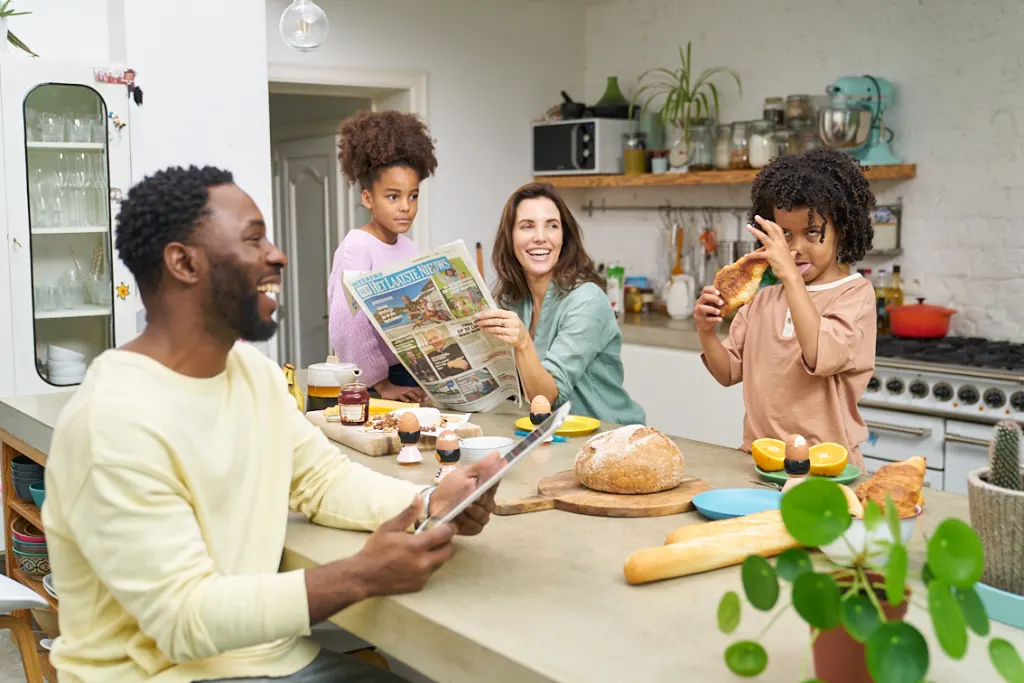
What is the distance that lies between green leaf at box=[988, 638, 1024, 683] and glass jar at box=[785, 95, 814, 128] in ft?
13.7

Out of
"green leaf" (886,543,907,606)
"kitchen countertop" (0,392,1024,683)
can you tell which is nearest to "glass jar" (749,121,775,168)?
"kitchen countertop" (0,392,1024,683)

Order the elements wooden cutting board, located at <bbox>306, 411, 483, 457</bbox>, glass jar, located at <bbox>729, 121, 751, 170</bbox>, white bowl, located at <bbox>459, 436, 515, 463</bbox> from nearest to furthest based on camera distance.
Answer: white bowl, located at <bbox>459, 436, 515, 463</bbox> → wooden cutting board, located at <bbox>306, 411, 483, 457</bbox> → glass jar, located at <bbox>729, 121, 751, 170</bbox>

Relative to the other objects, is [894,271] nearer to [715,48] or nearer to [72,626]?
[715,48]

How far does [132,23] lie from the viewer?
4.29 m

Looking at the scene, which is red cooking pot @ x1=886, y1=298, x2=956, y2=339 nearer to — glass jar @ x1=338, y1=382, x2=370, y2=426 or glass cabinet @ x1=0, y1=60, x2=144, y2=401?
glass jar @ x1=338, y1=382, x2=370, y2=426

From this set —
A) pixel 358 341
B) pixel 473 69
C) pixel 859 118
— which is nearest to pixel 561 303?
pixel 358 341

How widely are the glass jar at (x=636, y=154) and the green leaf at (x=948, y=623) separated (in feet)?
15.6

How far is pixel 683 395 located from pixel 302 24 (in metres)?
2.51

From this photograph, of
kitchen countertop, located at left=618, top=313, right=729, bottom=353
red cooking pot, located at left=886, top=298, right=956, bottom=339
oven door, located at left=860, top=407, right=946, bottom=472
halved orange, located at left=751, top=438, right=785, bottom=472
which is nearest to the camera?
halved orange, located at left=751, top=438, right=785, bottom=472

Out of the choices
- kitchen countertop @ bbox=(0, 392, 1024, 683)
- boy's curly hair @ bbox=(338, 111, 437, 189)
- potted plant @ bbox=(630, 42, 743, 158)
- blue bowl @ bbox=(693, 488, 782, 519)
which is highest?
potted plant @ bbox=(630, 42, 743, 158)

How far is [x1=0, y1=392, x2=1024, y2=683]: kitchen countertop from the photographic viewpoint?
3.98ft

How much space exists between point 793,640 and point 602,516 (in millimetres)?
560

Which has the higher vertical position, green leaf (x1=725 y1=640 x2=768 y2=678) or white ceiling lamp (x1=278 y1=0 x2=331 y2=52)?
white ceiling lamp (x1=278 y1=0 x2=331 y2=52)

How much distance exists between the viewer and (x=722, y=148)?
16.9 ft
